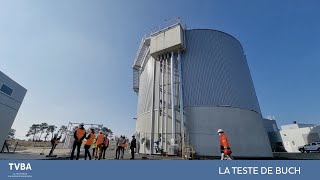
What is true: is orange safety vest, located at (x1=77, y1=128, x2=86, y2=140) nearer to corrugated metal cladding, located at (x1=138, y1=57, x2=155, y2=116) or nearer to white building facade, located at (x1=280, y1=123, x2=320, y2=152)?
corrugated metal cladding, located at (x1=138, y1=57, x2=155, y2=116)

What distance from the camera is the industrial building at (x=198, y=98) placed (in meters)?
19.7

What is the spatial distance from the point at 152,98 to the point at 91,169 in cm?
1754

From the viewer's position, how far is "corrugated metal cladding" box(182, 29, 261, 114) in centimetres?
2086

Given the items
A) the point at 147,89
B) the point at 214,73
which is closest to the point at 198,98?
the point at 214,73

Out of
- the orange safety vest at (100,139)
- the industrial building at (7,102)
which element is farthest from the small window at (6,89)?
the orange safety vest at (100,139)

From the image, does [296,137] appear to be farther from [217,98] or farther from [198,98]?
[198,98]

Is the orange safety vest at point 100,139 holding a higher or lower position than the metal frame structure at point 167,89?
lower

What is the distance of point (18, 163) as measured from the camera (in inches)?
227

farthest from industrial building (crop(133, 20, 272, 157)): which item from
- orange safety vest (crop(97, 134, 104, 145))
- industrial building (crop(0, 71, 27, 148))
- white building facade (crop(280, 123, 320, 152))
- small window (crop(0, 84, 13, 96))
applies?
white building facade (crop(280, 123, 320, 152))

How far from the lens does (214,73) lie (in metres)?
21.6

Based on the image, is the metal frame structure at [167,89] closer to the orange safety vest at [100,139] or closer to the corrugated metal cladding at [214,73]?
the corrugated metal cladding at [214,73]

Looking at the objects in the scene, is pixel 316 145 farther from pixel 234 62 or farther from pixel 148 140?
pixel 148 140

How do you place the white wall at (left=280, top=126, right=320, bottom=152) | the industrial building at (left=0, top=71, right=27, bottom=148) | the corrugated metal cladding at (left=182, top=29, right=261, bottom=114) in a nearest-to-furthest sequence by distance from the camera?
the industrial building at (left=0, top=71, right=27, bottom=148) < the corrugated metal cladding at (left=182, top=29, right=261, bottom=114) < the white wall at (left=280, top=126, right=320, bottom=152)

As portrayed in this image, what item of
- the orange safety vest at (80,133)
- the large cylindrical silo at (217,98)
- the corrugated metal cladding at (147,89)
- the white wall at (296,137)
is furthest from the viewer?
the white wall at (296,137)
